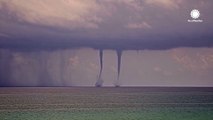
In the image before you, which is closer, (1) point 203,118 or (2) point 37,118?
(1) point 203,118

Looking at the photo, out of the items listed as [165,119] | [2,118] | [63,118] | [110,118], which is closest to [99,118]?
[110,118]

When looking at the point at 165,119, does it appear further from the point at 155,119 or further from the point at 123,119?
the point at 123,119

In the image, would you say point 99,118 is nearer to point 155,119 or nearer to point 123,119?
point 123,119

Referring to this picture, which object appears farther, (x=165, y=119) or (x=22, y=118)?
(x=22, y=118)

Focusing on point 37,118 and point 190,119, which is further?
point 37,118

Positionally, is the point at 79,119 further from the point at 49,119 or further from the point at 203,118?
the point at 203,118

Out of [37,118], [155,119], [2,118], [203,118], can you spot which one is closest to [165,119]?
[155,119]

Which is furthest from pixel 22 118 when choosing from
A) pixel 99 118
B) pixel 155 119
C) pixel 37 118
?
pixel 155 119
